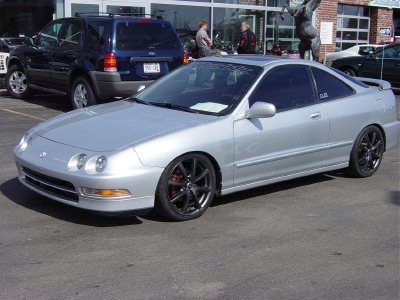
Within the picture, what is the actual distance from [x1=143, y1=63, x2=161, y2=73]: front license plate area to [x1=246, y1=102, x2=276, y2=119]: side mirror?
554cm

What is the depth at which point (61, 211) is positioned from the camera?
5699mm

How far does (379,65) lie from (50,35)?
936cm

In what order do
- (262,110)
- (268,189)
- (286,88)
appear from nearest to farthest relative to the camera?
(262,110) < (286,88) < (268,189)

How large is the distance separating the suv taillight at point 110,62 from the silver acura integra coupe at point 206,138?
13.3 ft

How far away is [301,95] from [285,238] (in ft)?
6.35

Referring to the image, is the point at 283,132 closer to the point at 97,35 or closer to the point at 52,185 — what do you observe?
the point at 52,185

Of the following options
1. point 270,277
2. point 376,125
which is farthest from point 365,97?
point 270,277

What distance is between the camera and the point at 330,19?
22922 mm

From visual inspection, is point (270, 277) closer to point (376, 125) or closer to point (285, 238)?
point (285, 238)

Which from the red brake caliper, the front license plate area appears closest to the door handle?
the red brake caliper

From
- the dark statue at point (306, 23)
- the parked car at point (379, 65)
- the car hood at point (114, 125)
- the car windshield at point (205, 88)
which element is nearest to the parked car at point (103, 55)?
the dark statue at point (306, 23)

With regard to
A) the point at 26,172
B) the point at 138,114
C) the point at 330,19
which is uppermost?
the point at 330,19

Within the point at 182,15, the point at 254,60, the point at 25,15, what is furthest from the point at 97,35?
the point at 182,15

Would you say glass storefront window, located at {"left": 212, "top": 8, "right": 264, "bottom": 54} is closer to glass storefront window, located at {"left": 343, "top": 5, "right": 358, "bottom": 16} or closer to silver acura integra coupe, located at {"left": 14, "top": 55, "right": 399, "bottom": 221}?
glass storefront window, located at {"left": 343, "top": 5, "right": 358, "bottom": 16}
